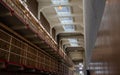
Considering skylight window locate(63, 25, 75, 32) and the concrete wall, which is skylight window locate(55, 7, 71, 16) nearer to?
skylight window locate(63, 25, 75, 32)

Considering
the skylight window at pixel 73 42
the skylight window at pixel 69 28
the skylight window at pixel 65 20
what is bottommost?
the skylight window at pixel 73 42

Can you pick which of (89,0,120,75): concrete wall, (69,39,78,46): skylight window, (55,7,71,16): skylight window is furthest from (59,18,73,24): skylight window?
(89,0,120,75): concrete wall

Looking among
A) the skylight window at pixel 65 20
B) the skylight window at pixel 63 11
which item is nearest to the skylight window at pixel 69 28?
the skylight window at pixel 65 20

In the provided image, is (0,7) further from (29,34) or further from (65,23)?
(65,23)

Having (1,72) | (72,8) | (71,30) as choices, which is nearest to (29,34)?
(1,72)

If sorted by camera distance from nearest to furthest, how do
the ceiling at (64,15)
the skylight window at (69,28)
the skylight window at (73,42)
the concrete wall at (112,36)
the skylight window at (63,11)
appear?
the concrete wall at (112,36), the ceiling at (64,15), the skylight window at (63,11), the skylight window at (69,28), the skylight window at (73,42)

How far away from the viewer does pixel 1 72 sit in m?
9.48

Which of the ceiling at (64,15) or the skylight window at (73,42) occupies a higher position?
the ceiling at (64,15)

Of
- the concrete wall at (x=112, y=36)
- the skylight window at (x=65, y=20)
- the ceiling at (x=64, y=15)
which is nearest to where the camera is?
the concrete wall at (x=112, y=36)

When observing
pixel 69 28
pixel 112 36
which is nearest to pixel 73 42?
pixel 69 28

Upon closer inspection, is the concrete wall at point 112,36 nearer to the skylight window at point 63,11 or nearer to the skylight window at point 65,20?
the skylight window at point 63,11

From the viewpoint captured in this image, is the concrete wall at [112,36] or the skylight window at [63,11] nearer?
the concrete wall at [112,36]

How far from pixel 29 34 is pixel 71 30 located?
1279cm

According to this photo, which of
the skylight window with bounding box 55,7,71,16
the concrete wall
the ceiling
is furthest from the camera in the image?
the skylight window with bounding box 55,7,71,16
